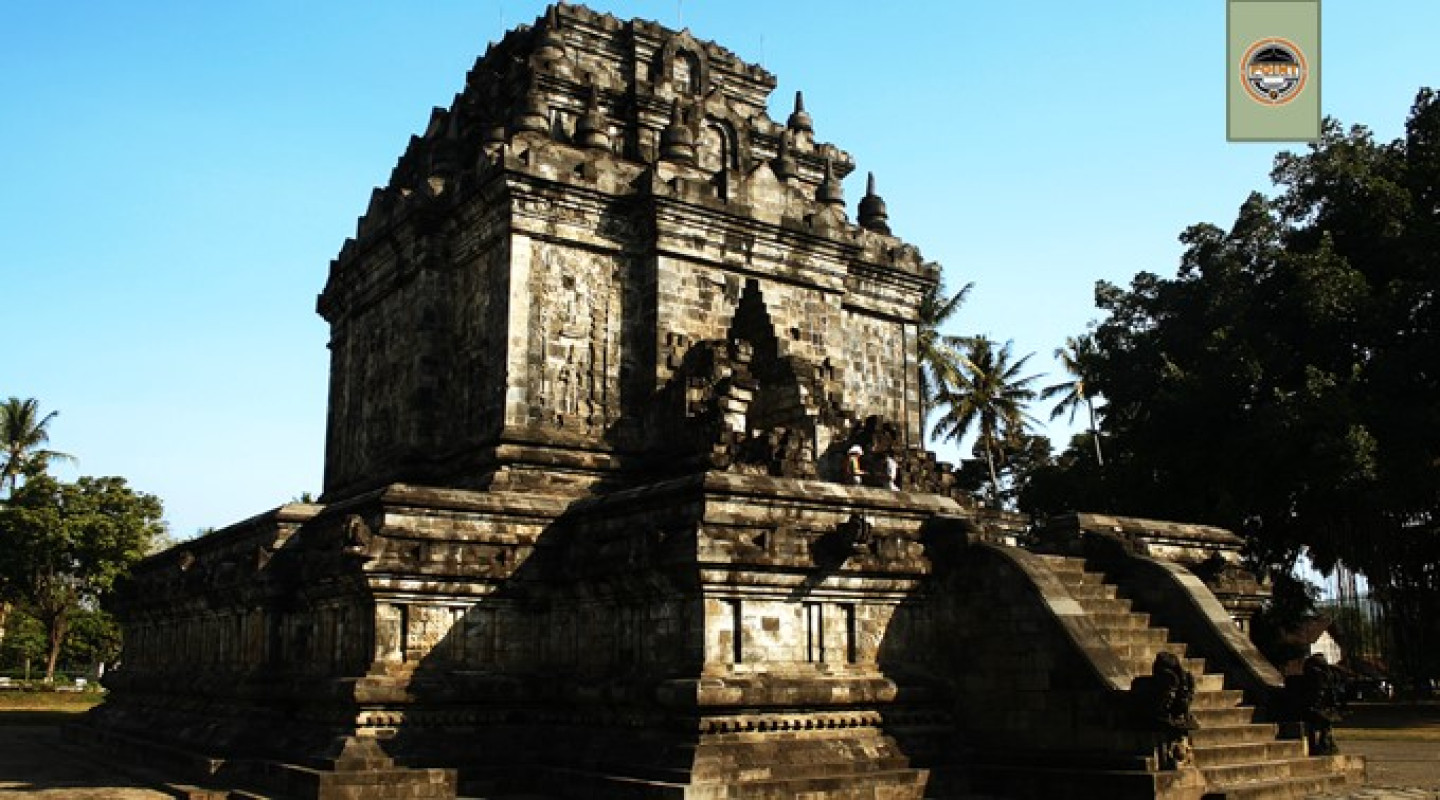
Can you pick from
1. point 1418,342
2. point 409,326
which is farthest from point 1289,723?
point 1418,342

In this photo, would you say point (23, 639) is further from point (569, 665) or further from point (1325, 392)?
point (1325, 392)

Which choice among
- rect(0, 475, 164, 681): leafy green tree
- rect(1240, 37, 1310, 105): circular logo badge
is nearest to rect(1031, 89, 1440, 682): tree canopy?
rect(1240, 37, 1310, 105): circular logo badge

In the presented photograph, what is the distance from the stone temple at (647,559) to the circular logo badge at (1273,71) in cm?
584

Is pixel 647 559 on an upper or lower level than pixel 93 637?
upper

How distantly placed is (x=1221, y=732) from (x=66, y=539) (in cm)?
4169

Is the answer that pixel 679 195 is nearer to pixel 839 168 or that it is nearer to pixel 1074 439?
pixel 839 168

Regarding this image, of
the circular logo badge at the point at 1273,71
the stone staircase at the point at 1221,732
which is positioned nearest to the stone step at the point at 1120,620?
the stone staircase at the point at 1221,732

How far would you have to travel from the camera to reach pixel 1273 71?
52.3 feet

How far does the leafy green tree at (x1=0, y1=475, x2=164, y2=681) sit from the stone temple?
24.6m

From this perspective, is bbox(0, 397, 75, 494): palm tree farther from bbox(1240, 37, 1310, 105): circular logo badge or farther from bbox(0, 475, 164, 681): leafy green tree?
bbox(1240, 37, 1310, 105): circular logo badge

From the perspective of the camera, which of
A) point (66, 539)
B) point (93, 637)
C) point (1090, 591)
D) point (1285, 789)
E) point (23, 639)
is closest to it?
point (1285, 789)

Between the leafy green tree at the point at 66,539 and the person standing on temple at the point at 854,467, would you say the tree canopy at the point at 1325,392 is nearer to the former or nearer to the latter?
the person standing on temple at the point at 854,467

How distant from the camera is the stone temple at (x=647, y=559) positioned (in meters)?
13.0

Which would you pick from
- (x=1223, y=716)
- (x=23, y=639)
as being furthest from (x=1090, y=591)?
(x=23, y=639)
